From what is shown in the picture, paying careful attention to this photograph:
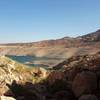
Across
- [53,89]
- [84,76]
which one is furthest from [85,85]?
[53,89]

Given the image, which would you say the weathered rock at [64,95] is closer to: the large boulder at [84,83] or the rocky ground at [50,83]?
the rocky ground at [50,83]

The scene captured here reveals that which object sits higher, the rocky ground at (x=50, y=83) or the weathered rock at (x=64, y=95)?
the rocky ground at (x=50, y=83)

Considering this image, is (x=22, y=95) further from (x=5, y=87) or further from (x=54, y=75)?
(x=54, y=75)

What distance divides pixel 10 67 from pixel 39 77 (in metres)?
2.67

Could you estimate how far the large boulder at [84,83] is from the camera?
15969 mm

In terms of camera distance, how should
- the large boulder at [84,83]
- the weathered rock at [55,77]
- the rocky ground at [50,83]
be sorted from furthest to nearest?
the weathered rock at [55,77]
the rocky ground at [50,83]
the large boulder at [84,83]

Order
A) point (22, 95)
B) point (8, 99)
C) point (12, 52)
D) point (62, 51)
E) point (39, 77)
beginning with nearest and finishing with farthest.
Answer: point (8, 99) → point (22, 95) → point (39, 77) → point (62, 51) → point (12, 52)

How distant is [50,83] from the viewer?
19078 millimetres

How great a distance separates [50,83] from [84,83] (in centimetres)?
358

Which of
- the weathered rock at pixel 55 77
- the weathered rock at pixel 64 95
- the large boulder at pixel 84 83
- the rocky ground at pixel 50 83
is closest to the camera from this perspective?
the large boulder at pixel 84 83

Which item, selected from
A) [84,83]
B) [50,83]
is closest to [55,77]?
[50,83]

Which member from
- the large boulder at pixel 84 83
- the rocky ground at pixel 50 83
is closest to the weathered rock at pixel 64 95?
the rocky ground at pixel 50 83

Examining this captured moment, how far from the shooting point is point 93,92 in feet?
52.9

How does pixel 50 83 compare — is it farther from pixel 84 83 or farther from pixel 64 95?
pixel 84 83
